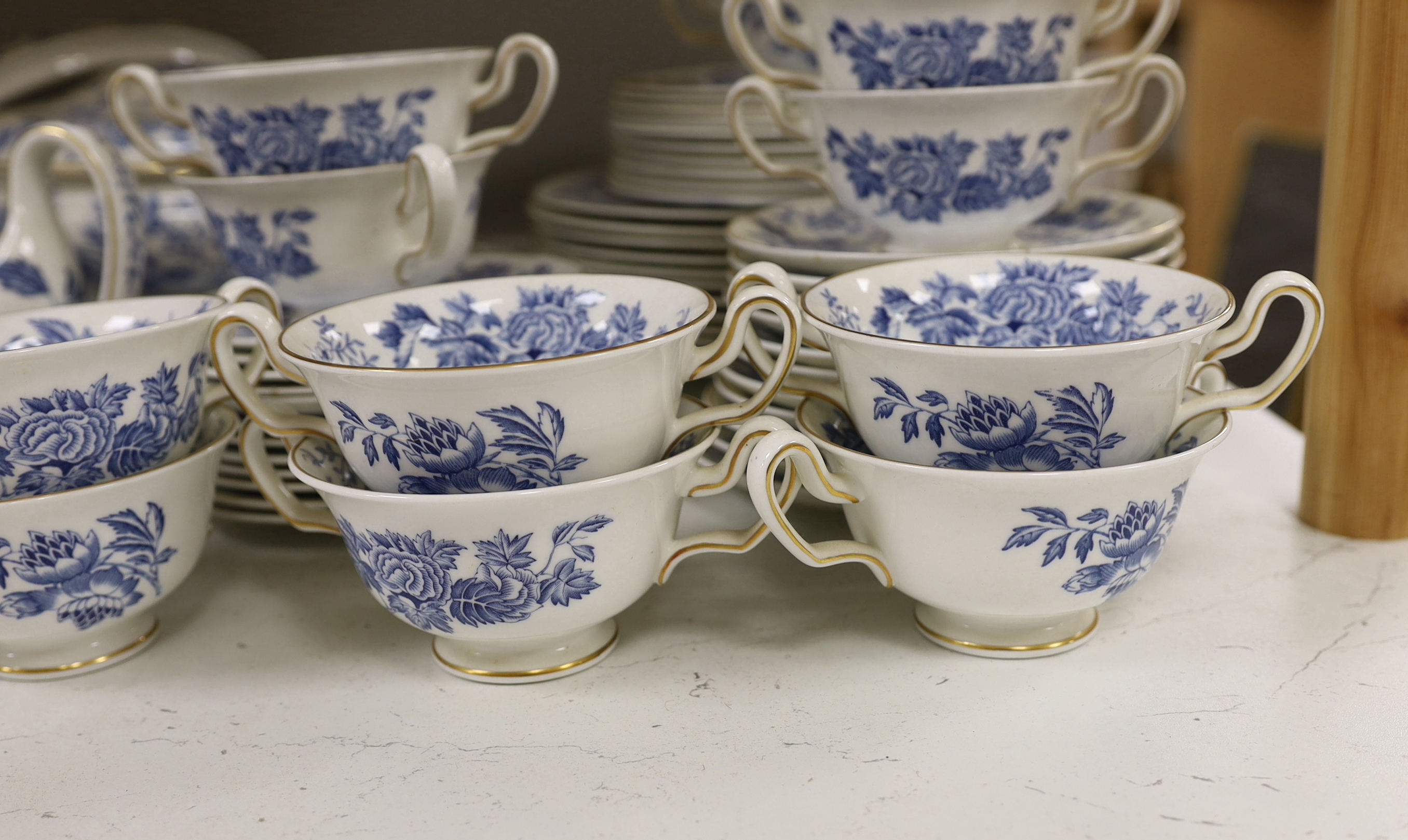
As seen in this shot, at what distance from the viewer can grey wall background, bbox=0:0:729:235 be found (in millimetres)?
1309

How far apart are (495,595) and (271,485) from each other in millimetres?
194

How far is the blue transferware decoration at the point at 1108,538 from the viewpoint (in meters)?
0.62

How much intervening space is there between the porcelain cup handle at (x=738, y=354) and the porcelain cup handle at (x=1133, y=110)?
342mm

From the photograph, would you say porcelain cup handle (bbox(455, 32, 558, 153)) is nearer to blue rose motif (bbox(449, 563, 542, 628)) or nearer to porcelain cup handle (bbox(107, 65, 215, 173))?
porcelain cup handle (bbox(107, 65, 215, 173))

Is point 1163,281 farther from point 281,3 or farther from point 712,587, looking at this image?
point 281,3

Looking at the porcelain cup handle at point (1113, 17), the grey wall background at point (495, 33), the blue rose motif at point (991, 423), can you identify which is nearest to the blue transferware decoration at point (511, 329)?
the blue rose motif at point (991, 423)

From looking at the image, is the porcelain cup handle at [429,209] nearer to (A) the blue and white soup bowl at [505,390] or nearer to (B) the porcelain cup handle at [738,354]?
(A) the blue and white soup bowl at [505,390]

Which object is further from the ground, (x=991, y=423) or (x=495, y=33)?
(x=495, y=33)

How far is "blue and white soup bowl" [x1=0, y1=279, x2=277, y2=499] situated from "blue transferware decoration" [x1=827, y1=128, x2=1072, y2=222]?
0.42m

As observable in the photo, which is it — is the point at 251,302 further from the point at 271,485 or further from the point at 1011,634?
the point at 1011,634

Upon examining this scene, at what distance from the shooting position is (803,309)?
2.26 ft

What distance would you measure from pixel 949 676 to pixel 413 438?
32 cm

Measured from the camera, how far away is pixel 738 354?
2.23 ft

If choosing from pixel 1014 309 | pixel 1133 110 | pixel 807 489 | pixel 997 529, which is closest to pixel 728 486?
pixel 807 489
